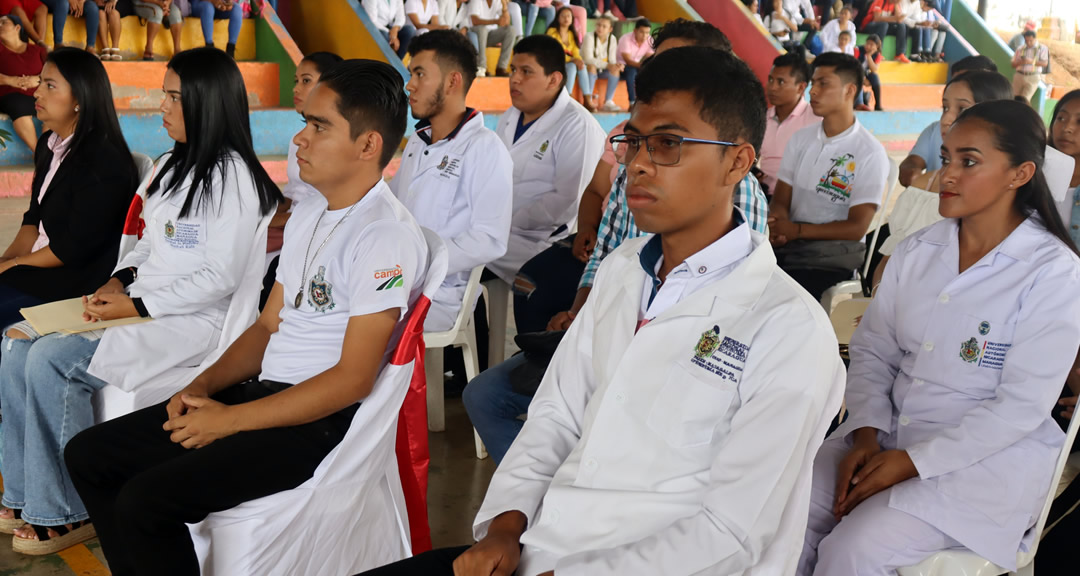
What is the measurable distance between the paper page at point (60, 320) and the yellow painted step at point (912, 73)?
13109 millimetres

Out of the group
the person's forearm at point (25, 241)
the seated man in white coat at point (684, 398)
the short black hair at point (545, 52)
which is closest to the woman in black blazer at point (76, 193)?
the person's forearm at point (25, 241)

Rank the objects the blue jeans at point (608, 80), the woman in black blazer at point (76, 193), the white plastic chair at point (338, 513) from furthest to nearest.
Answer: the blue jeans at point (608, 80) < the woman in black blazer at point (76, 193) < the white plastic chair at point (338, 513)

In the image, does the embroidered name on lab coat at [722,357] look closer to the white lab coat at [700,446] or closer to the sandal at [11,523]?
the white lab coat at [700,446]

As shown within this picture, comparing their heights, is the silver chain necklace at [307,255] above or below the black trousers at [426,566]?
above

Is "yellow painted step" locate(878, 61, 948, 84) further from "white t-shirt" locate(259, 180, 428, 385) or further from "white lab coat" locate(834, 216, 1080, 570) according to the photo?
"white t-shirt" locate(259, 180, 428, 385)

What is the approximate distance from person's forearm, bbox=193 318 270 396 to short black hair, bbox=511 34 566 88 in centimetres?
187

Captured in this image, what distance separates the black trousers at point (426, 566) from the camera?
4.90ft

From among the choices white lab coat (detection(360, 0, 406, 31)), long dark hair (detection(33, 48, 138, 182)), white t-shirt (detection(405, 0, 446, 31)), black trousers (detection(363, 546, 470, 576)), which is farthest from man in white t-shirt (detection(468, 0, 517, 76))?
black trousers (detection(363, 546, 470, 576))

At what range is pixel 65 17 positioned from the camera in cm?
735

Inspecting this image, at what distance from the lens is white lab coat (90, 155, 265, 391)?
2463 mm

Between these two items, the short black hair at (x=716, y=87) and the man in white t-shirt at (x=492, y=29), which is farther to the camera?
the man in white t-shirt at (x=492, y=29)

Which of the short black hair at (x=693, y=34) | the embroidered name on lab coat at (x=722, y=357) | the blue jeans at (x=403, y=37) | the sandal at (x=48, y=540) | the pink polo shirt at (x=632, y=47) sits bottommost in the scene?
the sandal at (x=48, y=540)

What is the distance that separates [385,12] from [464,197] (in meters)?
6.32

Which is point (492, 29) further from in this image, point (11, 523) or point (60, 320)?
point (11, 523)
